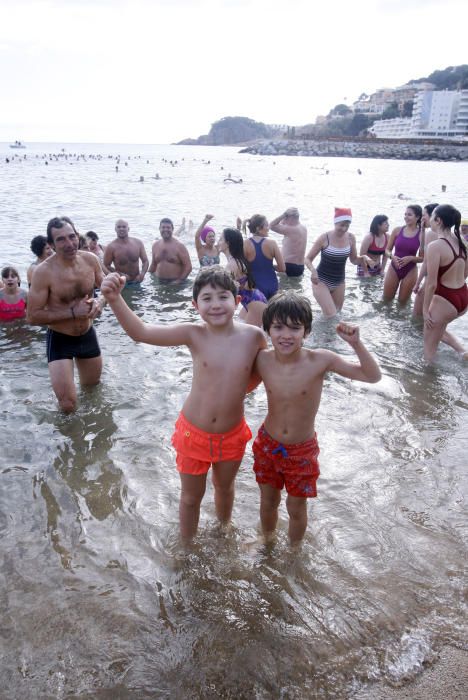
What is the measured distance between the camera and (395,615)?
2.82 metres

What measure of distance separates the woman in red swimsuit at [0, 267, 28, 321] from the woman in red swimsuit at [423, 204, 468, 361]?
5926mm

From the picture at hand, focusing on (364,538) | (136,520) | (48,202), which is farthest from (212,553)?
(48,202)

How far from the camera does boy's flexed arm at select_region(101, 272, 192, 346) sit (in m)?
2.75

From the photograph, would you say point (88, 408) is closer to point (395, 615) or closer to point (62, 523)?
point (62, 523)

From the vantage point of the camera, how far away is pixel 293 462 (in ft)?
9.41

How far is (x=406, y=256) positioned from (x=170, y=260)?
4790 millimetres

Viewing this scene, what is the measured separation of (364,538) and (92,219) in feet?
62.5

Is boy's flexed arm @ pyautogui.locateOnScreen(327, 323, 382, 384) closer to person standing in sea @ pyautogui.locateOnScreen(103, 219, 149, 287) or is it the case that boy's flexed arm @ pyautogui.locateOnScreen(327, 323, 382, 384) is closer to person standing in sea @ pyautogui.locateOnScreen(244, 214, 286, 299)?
person standing in sea @ pyautogui.locateOnScreen(244, 214, 286, 299)

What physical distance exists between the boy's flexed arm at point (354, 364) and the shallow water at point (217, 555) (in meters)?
0.66

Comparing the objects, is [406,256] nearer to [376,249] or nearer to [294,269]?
[376,249]

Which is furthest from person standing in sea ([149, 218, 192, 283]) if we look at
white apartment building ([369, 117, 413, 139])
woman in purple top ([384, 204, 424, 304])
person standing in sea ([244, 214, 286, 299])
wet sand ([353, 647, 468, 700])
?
white apartment building ([369, 117, 413, 139])

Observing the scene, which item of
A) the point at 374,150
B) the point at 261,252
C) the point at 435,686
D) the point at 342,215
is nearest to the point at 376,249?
the point at 342,215

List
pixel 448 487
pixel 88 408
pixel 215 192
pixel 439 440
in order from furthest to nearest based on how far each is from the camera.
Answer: pixel 215 192, pixel 88 408, pixel 439 440, pixel 448 487

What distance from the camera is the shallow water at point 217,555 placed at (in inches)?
100
